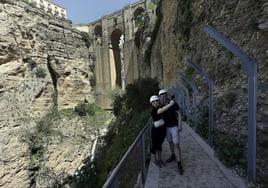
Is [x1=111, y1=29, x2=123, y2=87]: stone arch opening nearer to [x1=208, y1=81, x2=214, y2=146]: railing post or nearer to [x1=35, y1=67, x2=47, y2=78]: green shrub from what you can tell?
[x1=35, y1=67, x2=47, y2=78]: green shrub

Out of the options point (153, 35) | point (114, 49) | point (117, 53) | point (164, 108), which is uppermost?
point (114, 49)

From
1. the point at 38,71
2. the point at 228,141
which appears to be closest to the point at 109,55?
the point at 38,71

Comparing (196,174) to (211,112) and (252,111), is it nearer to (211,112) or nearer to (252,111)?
(252,111)

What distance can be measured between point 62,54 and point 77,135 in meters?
8.48

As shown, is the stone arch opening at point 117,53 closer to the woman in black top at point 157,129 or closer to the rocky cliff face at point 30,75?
the rocky cliff face at point 30,75

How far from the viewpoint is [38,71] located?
24297 mm

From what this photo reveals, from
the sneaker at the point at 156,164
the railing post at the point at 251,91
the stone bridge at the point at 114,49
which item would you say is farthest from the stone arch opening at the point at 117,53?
the railing post at the point at 251,91

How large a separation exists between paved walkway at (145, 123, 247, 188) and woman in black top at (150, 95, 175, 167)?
26cm

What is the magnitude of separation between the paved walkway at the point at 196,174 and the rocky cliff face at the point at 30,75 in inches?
572

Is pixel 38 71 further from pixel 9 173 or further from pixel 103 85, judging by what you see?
pixel 103 85

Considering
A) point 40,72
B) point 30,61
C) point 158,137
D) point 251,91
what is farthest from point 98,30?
point 251,91

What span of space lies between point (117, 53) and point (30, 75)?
3666 centimetres

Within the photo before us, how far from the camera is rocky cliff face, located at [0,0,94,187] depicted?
19.3 metres

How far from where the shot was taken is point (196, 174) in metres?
5.46
